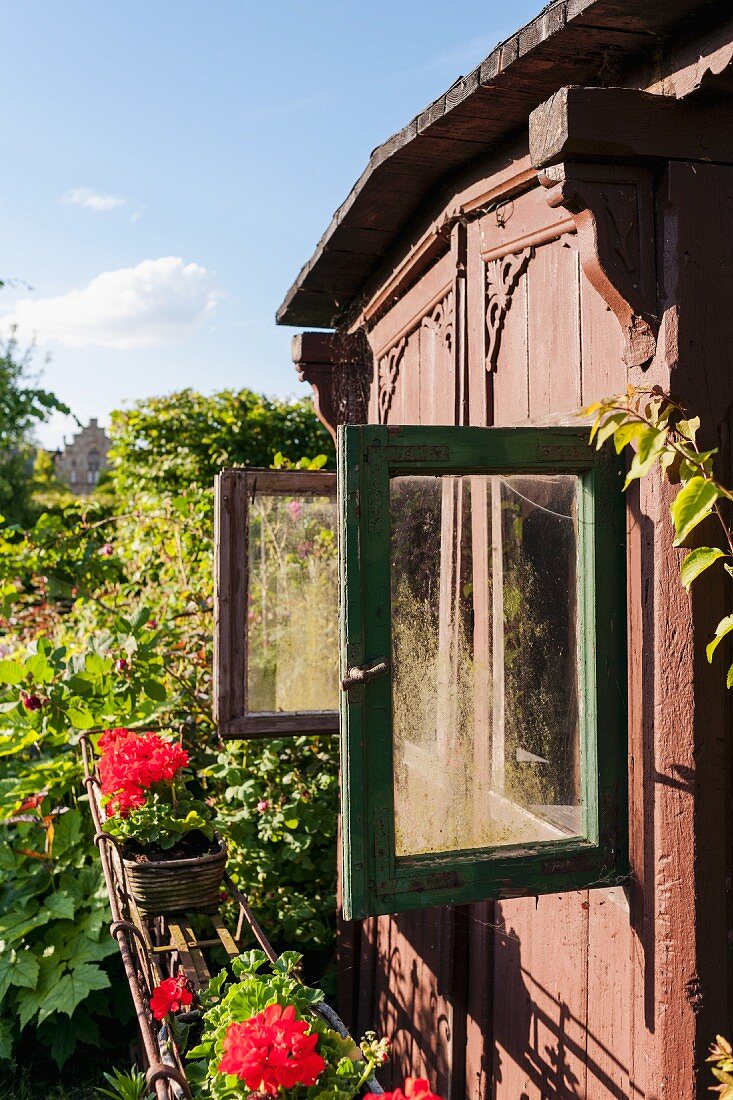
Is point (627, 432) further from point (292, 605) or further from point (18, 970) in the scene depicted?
point (18, 970)

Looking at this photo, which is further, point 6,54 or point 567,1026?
point 6,54

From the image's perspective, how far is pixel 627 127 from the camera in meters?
1.99

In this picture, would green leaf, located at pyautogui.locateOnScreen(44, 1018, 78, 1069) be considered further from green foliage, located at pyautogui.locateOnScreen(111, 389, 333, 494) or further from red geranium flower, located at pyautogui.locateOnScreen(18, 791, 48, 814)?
green foliage, located at pyautogui.locateOnScreen(111, 389, 333, 494)

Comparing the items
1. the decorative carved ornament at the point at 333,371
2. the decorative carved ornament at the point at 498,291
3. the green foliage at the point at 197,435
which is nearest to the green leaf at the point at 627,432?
the decorative carved ornament at the point at 498,291

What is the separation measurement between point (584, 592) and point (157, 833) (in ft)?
5.16

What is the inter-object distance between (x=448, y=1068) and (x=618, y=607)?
1.84m

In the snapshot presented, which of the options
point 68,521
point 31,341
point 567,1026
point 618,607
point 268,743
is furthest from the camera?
point 31,341

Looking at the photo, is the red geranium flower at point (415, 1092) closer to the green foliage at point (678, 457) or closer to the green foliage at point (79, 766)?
the green foliage at point (678, 457)

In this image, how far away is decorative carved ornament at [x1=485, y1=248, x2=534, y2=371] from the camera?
2.66 m

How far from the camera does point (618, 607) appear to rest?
218 cm

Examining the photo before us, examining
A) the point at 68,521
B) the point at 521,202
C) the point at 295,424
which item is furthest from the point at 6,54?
the point at 521,202

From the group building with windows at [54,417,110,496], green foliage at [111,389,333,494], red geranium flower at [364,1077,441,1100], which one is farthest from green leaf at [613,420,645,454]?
building with windows at [54,417,110,496]

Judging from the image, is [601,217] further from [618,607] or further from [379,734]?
[379,734]

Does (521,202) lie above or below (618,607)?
above
